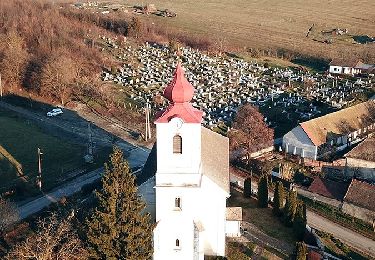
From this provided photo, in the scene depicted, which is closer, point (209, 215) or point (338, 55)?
point (209, 215)

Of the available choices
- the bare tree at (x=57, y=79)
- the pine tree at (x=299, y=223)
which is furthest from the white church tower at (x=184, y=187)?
the bare tree at (x=57, y=79)

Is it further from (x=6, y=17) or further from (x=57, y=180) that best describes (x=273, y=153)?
(x=6, y=17)

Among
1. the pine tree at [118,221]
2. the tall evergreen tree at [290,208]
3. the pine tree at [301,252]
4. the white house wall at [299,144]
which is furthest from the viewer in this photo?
the white house wall at [299,144]

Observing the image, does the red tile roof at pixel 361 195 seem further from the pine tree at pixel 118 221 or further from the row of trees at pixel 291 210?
the pine tree at pixel 118 221

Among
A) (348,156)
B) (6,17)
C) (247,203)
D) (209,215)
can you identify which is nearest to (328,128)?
(348,156)

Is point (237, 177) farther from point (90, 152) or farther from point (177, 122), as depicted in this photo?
point (177, 122)

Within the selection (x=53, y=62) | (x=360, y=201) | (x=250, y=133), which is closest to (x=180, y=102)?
(x=360, y=201)
